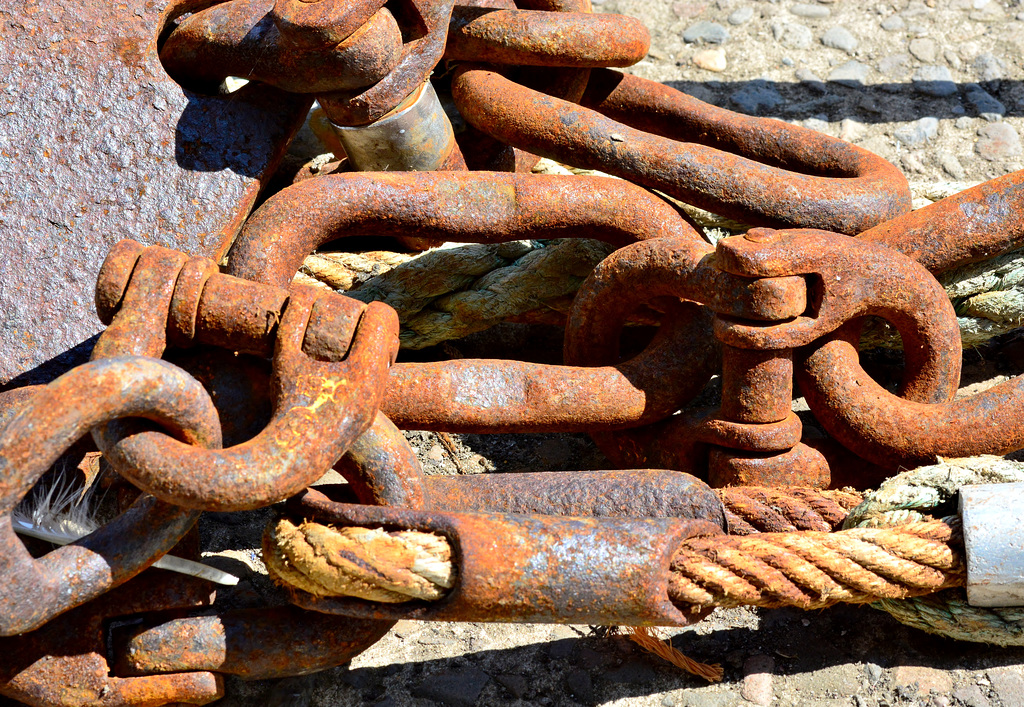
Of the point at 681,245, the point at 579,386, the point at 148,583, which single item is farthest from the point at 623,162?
A: the point at 148,583

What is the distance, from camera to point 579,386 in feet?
6.33

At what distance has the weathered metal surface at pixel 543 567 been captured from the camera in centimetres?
153

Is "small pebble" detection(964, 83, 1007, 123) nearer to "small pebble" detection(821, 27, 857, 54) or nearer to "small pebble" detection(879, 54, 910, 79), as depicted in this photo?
"small pebble" detection(879, 54, 910, 79)

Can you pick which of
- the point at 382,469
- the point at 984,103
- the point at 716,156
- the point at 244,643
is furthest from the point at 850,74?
the point at 244,643

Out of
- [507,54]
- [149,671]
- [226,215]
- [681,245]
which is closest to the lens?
[149,671]

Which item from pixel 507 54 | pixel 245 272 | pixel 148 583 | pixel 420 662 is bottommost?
pixel 420 662

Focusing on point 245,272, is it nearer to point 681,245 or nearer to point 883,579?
point 681,245

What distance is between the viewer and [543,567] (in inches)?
60.4

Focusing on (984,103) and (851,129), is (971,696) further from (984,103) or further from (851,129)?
(984,103)

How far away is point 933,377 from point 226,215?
149 centimetres

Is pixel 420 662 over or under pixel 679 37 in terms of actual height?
under

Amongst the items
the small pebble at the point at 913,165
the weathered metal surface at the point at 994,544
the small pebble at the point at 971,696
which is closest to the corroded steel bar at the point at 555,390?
the weathered metal surface at the point at 994,544

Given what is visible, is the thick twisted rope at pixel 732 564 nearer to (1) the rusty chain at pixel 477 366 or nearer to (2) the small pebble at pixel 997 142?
(1) the rusty chain at pixel 477 366

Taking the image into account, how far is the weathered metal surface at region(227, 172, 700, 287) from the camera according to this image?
6.38ft
